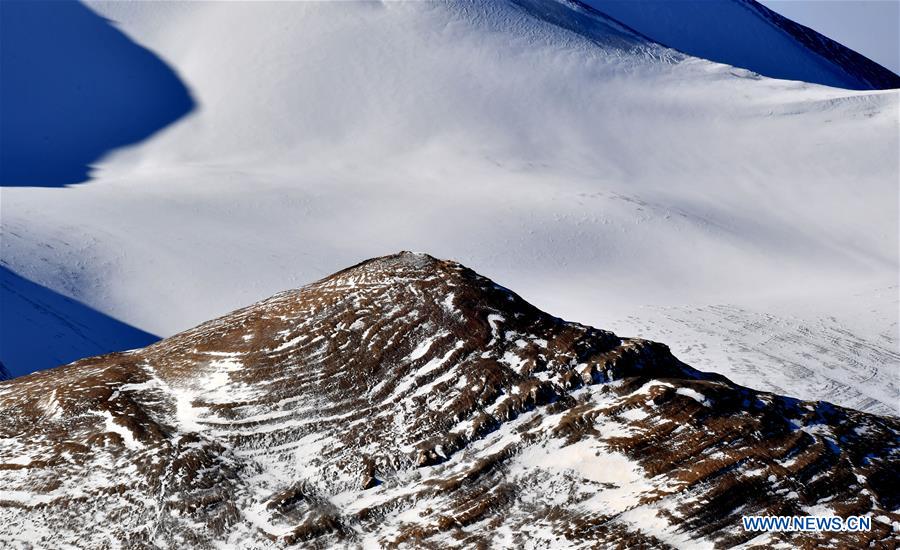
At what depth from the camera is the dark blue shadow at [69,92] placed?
1008 inches

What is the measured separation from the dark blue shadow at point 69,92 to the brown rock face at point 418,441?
1864 cm

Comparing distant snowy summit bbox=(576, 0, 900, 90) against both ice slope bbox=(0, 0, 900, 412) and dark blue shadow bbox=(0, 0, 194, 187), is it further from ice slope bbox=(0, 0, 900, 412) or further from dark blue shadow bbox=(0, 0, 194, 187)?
dark blue shadow bbox=(0, 0, 194, 187)

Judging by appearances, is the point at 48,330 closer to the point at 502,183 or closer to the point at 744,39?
the point at 502,183

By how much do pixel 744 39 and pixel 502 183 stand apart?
59.2 ft

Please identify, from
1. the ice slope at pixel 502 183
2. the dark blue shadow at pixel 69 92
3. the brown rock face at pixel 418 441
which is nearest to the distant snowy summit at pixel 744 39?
the ice slope at pixel 502 183

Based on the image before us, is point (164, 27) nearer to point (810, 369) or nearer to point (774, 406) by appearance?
point (810, 369)

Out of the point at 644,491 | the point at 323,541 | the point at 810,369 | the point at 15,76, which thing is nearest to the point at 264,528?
the point at 323,541

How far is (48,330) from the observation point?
1544 cm

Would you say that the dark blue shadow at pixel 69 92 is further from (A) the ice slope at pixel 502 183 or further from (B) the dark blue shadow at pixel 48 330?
(B) the dark blue shadow at pixel 48 330

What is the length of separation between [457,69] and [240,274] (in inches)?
462

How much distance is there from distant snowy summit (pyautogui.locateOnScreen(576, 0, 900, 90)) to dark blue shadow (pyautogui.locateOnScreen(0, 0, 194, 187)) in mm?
14985

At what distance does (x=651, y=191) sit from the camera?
2316cm

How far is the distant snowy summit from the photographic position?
3612 cm

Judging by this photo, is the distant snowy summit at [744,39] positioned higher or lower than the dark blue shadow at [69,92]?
higher
